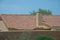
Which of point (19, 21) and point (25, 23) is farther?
point (19, 21)

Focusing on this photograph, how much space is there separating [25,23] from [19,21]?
50.2 inches

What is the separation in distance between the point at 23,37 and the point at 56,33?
375 centimetres

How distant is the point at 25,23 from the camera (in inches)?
1046

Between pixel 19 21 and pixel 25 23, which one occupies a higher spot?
pixel 19 21

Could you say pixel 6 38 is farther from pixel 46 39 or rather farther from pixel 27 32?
pixel 46 39

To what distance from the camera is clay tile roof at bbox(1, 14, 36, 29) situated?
25.3m

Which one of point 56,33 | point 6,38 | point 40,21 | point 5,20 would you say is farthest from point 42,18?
point 6,38

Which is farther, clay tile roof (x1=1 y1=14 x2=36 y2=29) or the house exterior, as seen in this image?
clay tile roof (x1=1 y1=14 x2=36 y2=29)

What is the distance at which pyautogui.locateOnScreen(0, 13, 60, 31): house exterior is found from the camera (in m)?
24.7

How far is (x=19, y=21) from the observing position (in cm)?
2739

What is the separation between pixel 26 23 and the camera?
26.5 meters

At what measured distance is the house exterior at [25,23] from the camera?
2466cm

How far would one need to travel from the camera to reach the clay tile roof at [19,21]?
83.1 feet

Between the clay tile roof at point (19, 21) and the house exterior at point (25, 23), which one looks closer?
the house exterior at point (25, 23)
